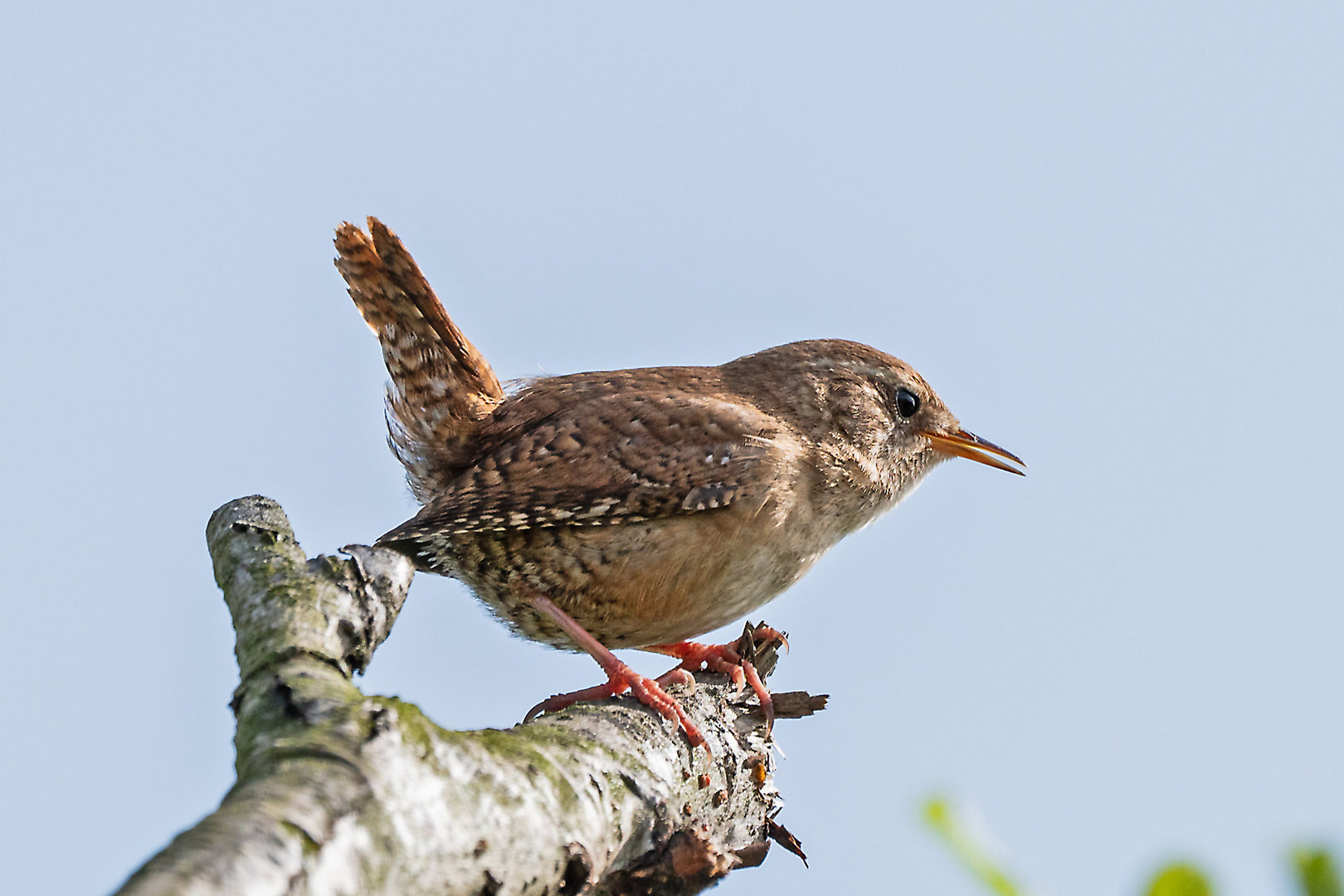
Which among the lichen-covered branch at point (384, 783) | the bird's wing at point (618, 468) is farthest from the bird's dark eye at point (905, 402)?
the lichen-covered branch at point (384, 783)

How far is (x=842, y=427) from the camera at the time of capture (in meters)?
4.86

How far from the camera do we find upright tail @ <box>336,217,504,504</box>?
4516mm

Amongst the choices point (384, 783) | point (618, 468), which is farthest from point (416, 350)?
point (384, 783)

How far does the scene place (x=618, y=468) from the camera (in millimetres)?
4160

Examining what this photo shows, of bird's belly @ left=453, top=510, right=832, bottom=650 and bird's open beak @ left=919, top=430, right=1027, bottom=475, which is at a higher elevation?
bird's open beak @ left=919, top=430, right=1027, bottom=475

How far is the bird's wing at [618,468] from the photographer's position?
12.8 ft

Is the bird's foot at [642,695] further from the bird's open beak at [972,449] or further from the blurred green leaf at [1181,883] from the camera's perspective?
the blurred green leaf at [1181,883]

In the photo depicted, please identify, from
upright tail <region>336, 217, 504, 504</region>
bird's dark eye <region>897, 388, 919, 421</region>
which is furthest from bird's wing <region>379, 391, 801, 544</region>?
bird's dark eye <region>897, 388, 919, 421</region>

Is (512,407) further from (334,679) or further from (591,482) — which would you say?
(334,679)

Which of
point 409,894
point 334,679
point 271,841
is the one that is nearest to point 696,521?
point 334,679

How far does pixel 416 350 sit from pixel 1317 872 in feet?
14.0

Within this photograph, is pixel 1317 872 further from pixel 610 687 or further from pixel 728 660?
pixel 728 660

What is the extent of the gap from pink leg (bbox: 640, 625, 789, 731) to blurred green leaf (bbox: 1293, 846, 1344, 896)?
3.36 m

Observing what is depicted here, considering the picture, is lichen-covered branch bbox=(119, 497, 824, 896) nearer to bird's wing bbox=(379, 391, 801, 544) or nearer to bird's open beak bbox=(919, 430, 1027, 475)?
bird's wing bbox=(379, 391, 801, 544)
